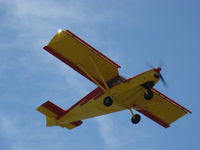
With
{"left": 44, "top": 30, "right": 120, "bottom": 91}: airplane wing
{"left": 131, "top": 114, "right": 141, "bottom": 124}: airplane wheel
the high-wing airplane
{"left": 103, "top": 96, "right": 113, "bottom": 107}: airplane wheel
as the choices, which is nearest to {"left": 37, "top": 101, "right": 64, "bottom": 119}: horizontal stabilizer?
the high-wing airplane

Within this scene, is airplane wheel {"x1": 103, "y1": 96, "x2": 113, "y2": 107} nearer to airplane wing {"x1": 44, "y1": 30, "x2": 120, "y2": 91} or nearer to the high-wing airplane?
the high-wing airplane

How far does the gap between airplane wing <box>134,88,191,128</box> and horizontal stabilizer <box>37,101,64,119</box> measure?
460 centimetres

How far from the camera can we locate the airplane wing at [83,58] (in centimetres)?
2611

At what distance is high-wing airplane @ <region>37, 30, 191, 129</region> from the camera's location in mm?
25922

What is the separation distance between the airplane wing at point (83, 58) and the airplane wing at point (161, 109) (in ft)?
8.13

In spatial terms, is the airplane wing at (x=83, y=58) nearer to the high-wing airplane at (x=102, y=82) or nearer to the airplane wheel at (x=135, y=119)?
the high-wing airplane at (x=102, y=82)

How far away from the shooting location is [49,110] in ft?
99.0

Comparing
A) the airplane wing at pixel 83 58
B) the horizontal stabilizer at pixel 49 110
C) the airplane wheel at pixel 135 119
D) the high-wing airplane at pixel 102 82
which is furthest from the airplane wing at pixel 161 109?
the horizontal stabilizer at pixel 49 110

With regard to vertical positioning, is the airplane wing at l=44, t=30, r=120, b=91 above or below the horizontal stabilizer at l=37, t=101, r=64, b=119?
above

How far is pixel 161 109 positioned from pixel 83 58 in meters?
6.12

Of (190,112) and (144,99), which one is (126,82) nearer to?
(144,99)

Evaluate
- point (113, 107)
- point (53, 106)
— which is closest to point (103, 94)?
point (113, 107)

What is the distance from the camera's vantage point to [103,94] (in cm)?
2689

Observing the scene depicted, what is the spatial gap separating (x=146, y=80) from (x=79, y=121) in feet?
22.9
